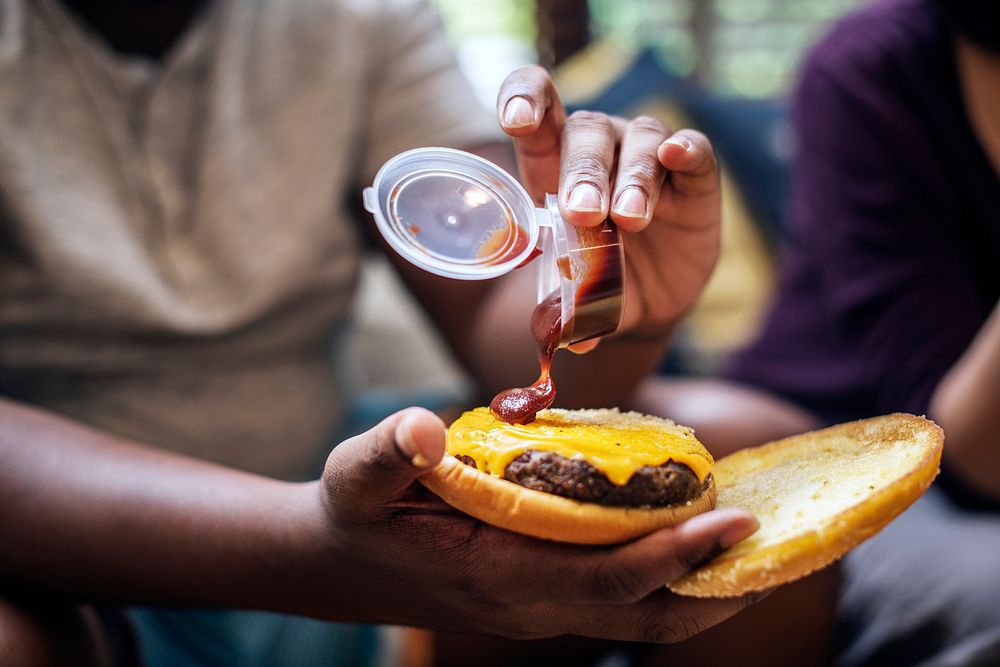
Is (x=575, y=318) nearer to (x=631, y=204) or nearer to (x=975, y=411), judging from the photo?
(x=631, y=204)

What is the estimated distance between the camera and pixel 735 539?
62 centimetres

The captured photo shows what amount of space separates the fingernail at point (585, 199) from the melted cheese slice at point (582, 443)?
0.19 meters

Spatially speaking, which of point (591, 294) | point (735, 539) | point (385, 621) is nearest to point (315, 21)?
point (591, 294)

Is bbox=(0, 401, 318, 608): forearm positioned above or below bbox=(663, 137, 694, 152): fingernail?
below

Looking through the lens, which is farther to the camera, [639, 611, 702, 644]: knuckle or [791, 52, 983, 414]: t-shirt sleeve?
[791, 52, 983, 414]: t-shirt sleeve

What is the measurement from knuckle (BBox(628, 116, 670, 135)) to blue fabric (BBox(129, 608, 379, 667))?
28.0 inches

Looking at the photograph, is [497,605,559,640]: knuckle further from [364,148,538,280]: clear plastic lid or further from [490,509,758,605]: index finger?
[364,148,538,280]: clear plastic lid

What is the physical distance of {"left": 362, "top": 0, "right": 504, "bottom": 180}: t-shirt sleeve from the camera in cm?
127

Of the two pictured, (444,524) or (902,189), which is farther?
(902,189)

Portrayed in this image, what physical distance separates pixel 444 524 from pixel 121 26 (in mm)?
985

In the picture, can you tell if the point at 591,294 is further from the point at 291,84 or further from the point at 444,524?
the point at 291,84

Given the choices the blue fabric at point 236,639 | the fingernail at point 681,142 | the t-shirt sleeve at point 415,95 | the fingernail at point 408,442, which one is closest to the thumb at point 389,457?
the fingernail at point 408,442

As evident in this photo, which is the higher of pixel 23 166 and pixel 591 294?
pixel 591 294

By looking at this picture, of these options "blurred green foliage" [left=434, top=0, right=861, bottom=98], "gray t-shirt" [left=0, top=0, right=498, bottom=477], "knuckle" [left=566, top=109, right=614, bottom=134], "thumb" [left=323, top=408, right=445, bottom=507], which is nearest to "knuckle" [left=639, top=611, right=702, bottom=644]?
"thumb" [left=323, top=408, right=445, bottom=507]
